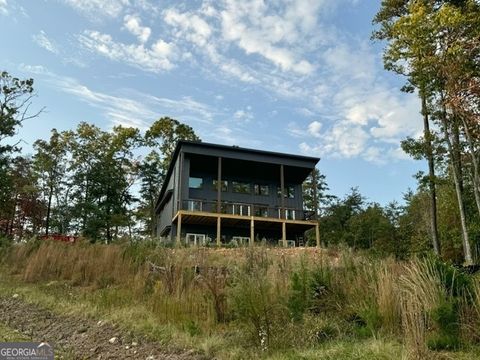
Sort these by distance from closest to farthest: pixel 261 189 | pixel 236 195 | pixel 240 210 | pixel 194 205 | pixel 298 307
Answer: pixel 298 307 < pixel 194 205 < pixel 240 210 < pixel 236 195 < pixel 261 189

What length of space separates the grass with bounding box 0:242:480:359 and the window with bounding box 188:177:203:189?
1764 centimetres

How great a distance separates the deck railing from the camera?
22953mm

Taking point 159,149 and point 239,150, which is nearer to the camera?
point 239,150

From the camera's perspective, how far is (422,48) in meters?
17.0

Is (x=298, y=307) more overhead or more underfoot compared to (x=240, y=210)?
more underfoot

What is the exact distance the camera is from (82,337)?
5180 mm

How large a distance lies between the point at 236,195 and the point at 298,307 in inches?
829

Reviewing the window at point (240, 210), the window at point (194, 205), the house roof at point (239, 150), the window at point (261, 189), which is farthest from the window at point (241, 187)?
the window at point (194, 205)

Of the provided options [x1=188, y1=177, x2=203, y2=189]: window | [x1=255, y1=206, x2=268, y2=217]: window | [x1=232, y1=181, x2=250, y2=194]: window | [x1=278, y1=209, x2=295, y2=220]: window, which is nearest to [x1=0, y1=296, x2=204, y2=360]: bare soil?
[x1=255, y1=206, x2=268, y2=217]: window

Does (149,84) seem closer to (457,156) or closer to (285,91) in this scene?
(285,91)

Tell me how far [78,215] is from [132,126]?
10469 millimetres

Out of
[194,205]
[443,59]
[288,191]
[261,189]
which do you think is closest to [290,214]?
[288,191]

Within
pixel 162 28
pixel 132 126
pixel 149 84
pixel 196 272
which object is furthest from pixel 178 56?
pixel 132 126

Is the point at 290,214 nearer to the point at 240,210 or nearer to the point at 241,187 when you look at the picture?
the point at 240,210
